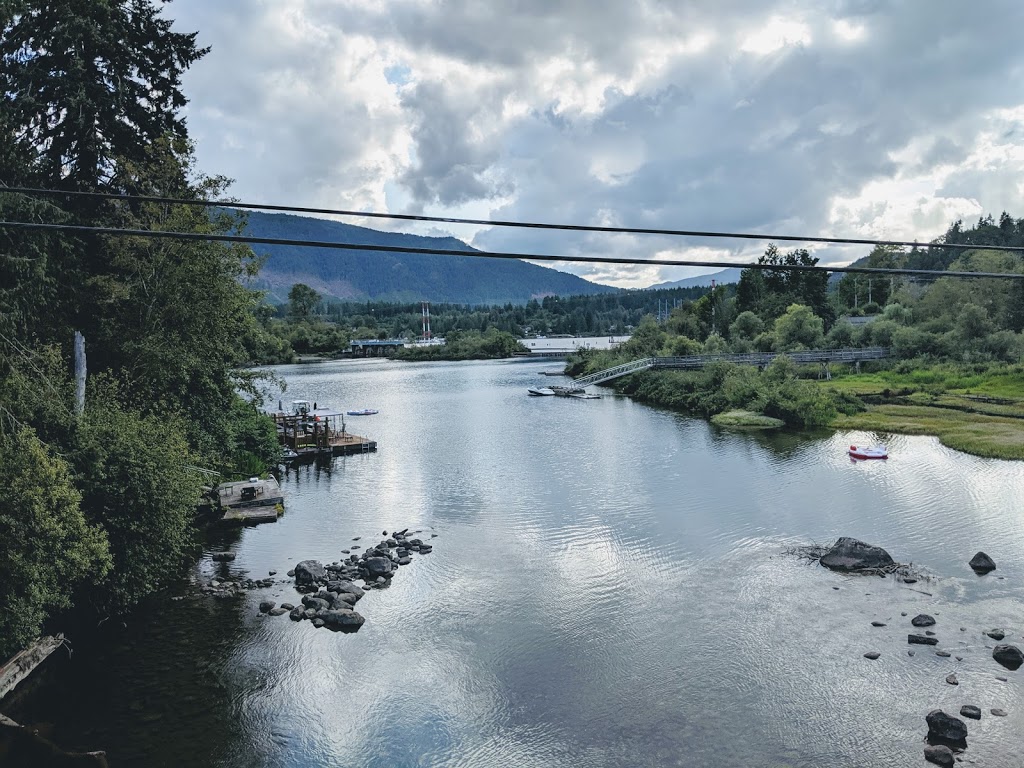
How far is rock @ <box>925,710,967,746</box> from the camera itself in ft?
49.6

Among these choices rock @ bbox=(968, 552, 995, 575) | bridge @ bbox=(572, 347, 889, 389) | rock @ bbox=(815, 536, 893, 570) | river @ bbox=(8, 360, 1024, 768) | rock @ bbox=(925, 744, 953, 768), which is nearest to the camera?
rock @ bbox=(925, 744, 953, 768)

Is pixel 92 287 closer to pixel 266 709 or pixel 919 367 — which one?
pixel 266 709

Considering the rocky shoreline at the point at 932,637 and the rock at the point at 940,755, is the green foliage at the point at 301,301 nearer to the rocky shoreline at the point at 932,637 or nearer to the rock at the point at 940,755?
the rocky shoreline at the point at 932,637

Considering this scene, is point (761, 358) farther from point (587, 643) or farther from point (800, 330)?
point (587, 643)

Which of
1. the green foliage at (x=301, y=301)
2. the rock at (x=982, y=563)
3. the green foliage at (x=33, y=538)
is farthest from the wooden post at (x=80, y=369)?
the green foliage at (x=301, y=301)

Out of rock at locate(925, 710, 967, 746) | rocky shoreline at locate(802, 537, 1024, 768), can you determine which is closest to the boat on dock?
rocky shoreline at locate(802, 537, 1024, 768)

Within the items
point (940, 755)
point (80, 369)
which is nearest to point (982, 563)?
point (940, 755)

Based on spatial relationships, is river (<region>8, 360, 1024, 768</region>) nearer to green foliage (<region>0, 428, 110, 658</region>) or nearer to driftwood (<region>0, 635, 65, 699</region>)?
driftwood (<region>0, 635, 65, 699</region>)

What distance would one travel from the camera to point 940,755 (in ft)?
47.8

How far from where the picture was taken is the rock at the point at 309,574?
78.5ft

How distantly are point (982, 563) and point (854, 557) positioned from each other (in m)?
4.27

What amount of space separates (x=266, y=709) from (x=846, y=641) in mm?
15381

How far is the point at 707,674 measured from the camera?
18.0m

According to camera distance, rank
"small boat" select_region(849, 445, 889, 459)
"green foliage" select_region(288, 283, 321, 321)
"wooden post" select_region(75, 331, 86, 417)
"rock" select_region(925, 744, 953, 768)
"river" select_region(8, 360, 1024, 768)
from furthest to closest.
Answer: "green foliage" select_region(288, 283, 321, 321), "small boat" select_region(849, 445, 889, 459), "wooden post" select_region(75, 331, 86, 417), "river" select_region(8, 360, 1024, 768), "rock" select_region(925, 744, 953, 768)
